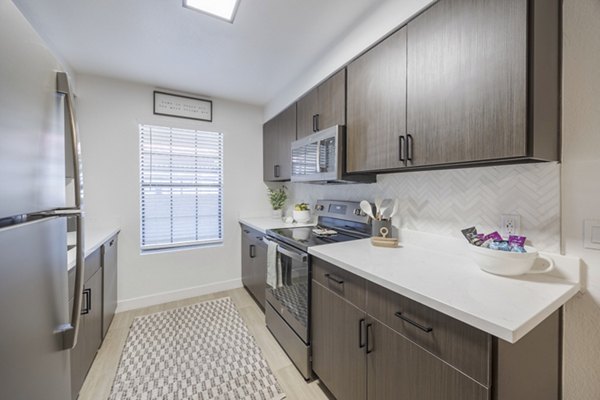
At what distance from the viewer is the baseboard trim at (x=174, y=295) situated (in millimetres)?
2637

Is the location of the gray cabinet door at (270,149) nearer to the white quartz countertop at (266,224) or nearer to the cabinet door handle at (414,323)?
the white quartz countertop at (266,224)

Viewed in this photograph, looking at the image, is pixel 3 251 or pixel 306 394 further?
pixel 306 394

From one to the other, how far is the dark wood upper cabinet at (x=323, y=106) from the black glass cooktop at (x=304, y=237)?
0.87 metres

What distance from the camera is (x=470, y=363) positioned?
30.5 inches

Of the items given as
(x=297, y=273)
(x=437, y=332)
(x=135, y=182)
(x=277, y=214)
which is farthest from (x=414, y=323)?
(x=135, y=182)

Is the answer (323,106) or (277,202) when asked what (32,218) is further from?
(277,202)

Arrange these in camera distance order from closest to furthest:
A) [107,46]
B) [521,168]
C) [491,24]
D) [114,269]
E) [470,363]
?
[470,363] < [491,24] < [521,168] < [107,46] < [114,269]

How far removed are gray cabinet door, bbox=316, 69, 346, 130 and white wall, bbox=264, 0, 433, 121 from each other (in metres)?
0.09

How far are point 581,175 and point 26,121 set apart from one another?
1.90m

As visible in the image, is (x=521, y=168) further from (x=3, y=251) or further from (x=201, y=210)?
(x=201, y=210)

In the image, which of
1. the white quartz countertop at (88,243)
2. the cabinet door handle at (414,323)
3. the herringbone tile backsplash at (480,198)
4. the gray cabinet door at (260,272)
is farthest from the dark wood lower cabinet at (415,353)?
the white quartz countertop at (88,243)

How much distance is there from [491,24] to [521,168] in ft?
2.15

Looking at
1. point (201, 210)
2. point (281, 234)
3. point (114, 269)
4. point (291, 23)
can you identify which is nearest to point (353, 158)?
point (281, 234)

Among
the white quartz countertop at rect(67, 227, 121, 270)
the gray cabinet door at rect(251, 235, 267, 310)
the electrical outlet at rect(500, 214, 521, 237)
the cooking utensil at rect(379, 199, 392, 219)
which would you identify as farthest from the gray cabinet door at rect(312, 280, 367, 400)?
the white quartz countertop at rect(67, 227, 121, 270)
